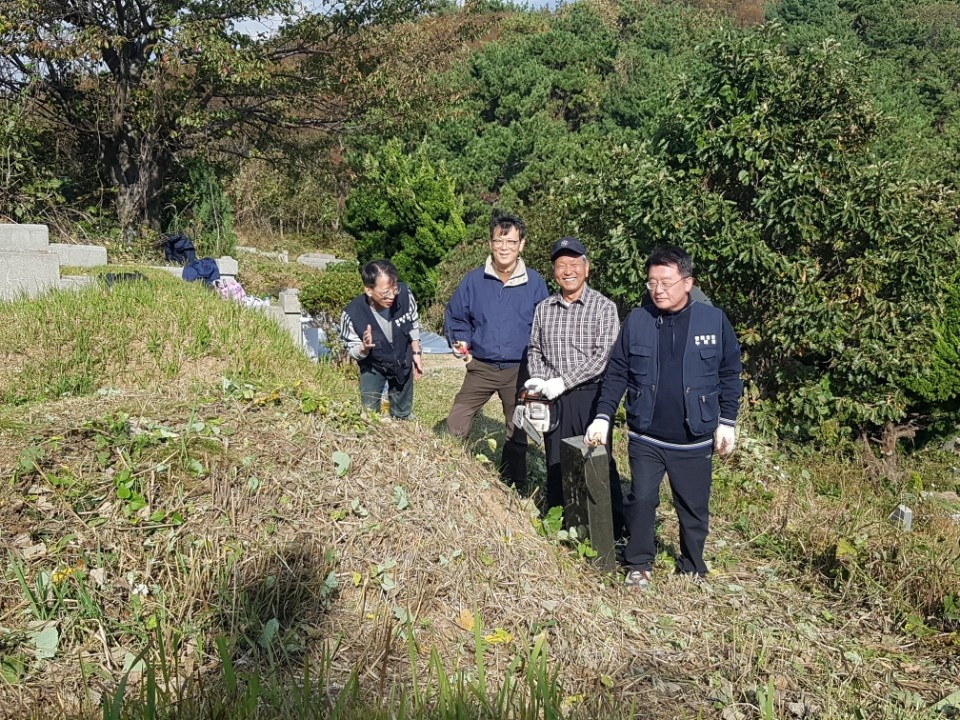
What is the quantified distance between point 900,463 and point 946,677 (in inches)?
278

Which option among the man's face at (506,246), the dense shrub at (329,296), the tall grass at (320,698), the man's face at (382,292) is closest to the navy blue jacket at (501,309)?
the man's face at (506,246)

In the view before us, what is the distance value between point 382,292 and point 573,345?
168 centimetres

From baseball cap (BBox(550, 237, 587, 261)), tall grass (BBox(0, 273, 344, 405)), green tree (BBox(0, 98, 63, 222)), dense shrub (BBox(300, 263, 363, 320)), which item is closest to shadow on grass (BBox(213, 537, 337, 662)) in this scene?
baseball cap (BBox(550, 237, 587, 261))

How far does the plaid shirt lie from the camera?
14.3 ft

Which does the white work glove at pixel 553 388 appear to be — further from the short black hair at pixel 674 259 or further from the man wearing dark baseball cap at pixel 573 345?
the short black hair at pixel 674 259

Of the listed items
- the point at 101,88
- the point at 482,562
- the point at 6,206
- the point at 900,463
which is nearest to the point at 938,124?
the point at 900,463

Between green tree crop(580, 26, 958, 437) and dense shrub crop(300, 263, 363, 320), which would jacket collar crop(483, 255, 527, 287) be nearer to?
green tree crop(580, 26, 958, 437)

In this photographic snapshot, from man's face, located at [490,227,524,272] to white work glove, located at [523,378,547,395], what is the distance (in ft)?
2.61

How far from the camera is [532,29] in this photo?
32.2m

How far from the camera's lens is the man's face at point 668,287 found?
376cm

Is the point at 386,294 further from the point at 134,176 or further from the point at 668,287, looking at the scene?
the point at 134,176

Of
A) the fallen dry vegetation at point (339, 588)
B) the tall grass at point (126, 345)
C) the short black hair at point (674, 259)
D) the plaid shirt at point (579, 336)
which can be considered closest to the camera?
the fallen dry vegetation at point (339, 588)

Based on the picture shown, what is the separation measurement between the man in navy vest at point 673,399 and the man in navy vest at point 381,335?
6.47 ft

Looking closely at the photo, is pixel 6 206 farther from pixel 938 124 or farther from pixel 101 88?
pixel 938 124
